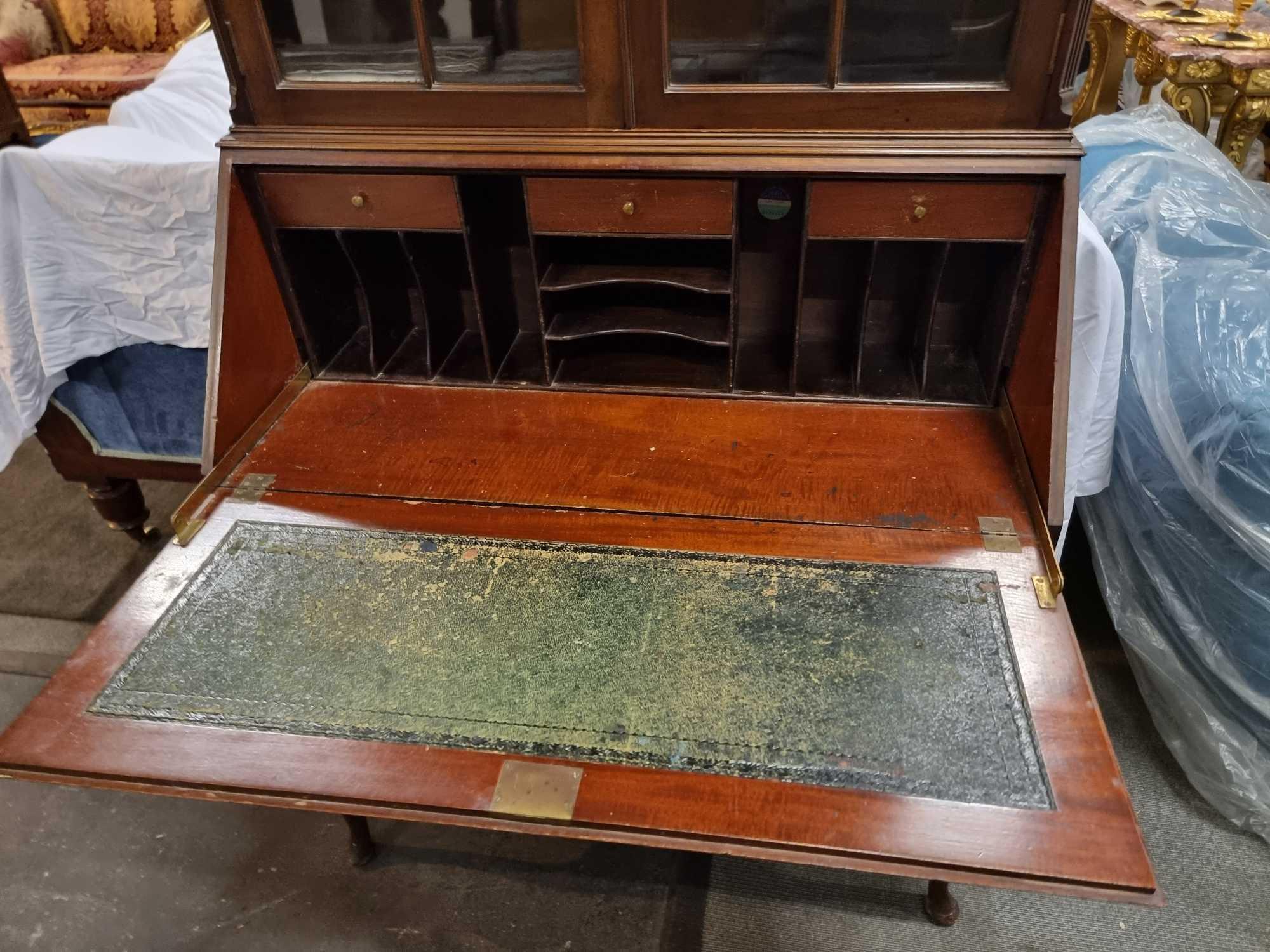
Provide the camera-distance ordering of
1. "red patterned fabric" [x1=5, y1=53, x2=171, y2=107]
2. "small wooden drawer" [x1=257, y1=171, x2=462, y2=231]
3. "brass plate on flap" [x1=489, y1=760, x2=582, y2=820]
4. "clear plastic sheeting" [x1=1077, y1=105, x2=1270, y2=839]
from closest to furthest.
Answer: "brass plate on flap" [x1=489, y1=760, x2=582, y2=820]
"small wooden drawer" [x1=257, y1=171, x2=462, y2=231]
"clear plastic sheeting" [x1=1077, y1=105, x2=1270, y2=839]
"red patterned fabric" [x1=5, y1=53, x2=171, y2=107]

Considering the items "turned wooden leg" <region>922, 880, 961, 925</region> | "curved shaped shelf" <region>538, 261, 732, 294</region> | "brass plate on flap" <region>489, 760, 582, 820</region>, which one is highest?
"curved shaped shelf" <region>538, 261, 732, 294</region>

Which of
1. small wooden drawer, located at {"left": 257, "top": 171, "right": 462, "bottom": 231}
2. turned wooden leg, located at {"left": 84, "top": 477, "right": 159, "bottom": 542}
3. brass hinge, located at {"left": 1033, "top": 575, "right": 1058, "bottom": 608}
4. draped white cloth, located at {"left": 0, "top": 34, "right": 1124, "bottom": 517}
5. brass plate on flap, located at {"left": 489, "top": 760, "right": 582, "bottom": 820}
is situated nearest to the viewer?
brass plate on flap, located at {"left": 489, "top": 760, "right": 582, "bottom": 820}

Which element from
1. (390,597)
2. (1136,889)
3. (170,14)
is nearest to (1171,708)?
(1136,889)

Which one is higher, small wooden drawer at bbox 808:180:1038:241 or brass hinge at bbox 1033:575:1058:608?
small wooden drawer at bbox 808:180:1038:241

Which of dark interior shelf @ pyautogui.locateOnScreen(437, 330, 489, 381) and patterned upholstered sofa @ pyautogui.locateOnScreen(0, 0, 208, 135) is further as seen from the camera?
patterned upholstered sofa @ pyautogui.locateOnScreen(0, 0, 208, 135)

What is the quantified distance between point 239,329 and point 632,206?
606 mm

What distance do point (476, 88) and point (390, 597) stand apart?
686 millimetres

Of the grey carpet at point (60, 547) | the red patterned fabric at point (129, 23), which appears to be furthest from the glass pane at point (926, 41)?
the red patterned fabric at point (129, 23)

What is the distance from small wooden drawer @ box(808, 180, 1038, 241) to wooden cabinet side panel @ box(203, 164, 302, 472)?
82cm

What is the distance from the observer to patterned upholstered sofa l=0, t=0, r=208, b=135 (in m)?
3.87

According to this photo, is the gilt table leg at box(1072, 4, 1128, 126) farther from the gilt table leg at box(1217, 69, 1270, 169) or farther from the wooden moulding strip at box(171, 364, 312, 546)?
the wooden moulding strip at box(171, 364, 312, 546)

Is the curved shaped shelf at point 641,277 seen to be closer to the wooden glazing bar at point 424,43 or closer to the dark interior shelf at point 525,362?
the dark interior shelf at point 525,362

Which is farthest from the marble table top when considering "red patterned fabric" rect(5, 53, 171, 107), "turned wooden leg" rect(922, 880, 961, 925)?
"red patterned fabric" rect(5, 53, 171, 107)

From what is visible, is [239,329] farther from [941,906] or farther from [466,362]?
[941,906]
